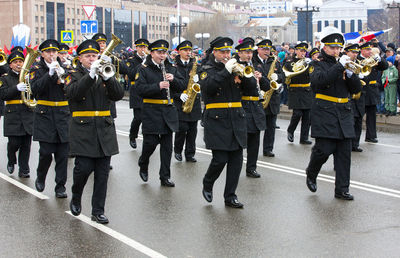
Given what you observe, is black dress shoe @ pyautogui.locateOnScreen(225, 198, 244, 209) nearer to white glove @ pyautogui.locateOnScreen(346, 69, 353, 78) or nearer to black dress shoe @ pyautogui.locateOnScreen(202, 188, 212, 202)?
black dress shoe @ pyautogui.locateOnScreen(202, 188, 212, 202)

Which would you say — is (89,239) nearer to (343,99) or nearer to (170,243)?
(170,243)

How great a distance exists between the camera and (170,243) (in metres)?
6.97

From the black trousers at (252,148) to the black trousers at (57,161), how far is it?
271 cm

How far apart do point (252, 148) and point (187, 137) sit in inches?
83.9

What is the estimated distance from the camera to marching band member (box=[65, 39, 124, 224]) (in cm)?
773

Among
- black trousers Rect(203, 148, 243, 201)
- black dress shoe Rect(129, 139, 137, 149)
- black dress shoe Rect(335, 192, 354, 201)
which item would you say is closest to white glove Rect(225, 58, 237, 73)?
black trousers Rect(203, 148, 243, 201)

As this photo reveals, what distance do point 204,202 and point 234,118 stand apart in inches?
46.3

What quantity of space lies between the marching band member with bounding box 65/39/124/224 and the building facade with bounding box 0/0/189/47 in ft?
355

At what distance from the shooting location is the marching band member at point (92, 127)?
25.4ft

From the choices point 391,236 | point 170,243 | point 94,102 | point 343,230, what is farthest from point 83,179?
point 391,236

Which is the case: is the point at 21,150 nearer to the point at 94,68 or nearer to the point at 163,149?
the point at 163,149

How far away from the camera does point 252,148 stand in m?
10.5

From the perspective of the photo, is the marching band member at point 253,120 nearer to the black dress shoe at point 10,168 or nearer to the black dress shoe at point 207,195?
the black dress shoe at point 207,195

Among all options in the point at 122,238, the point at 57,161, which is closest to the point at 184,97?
the point at 57,161
